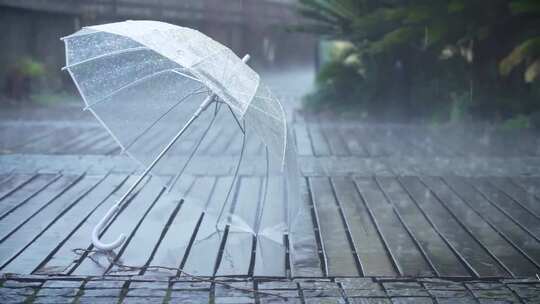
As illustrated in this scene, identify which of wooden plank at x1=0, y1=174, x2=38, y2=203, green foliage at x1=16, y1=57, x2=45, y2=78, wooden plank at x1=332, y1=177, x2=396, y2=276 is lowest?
wooden plank at x1=332, y1=177, x2=396, y2=276

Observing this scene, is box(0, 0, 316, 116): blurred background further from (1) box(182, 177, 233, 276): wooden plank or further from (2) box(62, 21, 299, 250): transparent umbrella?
(2) box(62, 21, 299, 250): transparent umbrella

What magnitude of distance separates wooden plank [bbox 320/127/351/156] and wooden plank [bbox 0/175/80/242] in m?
2.85

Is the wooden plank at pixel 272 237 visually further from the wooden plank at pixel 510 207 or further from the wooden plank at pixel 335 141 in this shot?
the wooden plank at pixel 335 141

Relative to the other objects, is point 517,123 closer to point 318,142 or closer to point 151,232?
point 318,142

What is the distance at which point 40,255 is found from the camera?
4.17 metres

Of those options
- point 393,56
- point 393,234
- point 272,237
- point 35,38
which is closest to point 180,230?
point 272,237

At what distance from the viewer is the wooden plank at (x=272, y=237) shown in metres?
4.08

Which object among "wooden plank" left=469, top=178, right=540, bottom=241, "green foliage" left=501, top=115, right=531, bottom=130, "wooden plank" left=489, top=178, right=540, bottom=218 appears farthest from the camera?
"green foliage" left=501, top=115, right=531, bottom=130

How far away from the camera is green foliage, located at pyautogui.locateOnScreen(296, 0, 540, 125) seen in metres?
8.87

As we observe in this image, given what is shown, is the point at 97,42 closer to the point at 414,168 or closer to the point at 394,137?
the point at 414,168

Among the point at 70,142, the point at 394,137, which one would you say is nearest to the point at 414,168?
the point at 394,137

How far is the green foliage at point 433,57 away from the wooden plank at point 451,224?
261 centimetres

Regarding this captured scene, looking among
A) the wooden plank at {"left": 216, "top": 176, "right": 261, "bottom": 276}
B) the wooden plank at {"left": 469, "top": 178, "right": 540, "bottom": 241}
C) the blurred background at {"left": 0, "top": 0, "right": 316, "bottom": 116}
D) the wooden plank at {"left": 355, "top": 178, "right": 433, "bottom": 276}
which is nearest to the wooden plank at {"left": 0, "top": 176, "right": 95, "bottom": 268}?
the wooden plank at {"left": 216, "top": 176, "right": 261, "bottom": 276}

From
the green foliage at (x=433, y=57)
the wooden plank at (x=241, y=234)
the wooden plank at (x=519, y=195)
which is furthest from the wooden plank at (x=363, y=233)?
the green foliage at (x=433, y=57)
